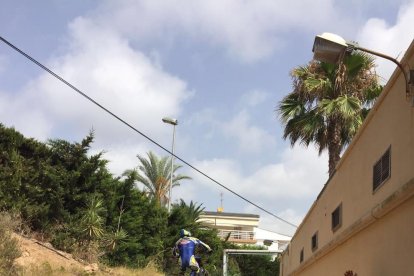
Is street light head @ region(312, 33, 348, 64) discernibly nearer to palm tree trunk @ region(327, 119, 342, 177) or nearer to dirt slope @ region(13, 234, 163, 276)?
dirt slope @ region(13, 234, 163, 276)

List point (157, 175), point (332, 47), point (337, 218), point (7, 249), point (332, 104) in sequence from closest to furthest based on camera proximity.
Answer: point (332, 47) < point (337, 218) < point (7, 249) < point (332, 104) < point (157, 175)

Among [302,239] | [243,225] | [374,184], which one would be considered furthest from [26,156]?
[243,225]

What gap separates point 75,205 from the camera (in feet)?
66.7

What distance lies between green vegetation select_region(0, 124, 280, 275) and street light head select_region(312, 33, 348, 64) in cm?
960

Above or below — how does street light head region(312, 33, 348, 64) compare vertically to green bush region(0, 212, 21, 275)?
above

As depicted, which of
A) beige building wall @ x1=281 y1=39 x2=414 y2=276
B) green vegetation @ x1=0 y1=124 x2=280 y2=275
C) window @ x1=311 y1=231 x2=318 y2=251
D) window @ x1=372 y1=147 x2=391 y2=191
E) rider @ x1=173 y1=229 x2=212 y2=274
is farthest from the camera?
green vegetation @ x1=0 y1=124 x2=280 y2=275

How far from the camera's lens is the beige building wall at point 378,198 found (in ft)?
22.7

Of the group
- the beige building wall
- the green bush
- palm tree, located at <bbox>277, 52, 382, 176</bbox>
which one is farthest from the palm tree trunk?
the green bush

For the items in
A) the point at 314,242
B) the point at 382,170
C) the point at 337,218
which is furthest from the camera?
the point at 314,242

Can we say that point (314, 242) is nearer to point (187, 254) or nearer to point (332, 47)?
point (187, 254)

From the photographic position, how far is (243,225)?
70688 millimetres

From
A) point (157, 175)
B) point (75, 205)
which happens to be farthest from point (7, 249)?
point (157, 175)

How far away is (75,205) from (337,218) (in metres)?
11.3

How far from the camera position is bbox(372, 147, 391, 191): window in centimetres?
786
